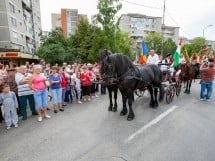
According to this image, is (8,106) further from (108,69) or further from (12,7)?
(12,7)

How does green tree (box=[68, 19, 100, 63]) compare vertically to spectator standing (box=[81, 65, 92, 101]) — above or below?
above

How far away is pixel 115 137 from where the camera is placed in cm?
518

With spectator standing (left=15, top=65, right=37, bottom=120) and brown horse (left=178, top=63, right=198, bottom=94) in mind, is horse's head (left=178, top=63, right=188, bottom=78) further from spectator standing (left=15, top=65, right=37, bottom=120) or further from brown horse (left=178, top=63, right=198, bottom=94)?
spectator standing (left=15, top=65, right=37, bottom=120)

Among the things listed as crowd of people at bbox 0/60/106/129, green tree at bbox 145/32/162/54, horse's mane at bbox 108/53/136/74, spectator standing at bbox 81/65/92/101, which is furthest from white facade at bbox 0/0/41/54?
green tree at bbox 145/32/162/54

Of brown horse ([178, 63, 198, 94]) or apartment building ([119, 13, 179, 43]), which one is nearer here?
brown horse ([178, 63, 198, 94])

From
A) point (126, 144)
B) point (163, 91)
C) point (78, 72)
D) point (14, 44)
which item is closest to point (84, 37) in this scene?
point (14, 44)

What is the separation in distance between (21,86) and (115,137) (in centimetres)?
395

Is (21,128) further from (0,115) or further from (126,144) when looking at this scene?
(126,144)

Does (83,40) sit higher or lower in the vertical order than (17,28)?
lower

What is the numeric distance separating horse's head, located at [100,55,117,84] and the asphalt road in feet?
4.60

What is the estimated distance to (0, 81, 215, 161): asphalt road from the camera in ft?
14.2

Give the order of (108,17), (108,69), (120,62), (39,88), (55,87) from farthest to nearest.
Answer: (108,17) → (55,87) → (39,88) → (120,62) → (108,69)

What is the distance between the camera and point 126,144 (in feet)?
15.7

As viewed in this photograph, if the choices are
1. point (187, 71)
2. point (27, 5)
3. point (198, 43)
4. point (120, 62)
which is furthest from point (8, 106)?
point (198, 43)
